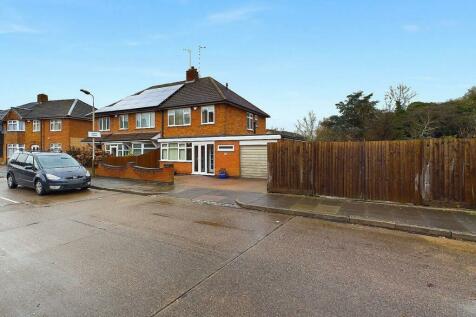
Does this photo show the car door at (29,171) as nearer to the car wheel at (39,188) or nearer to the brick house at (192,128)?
the car wheel at (39,188)

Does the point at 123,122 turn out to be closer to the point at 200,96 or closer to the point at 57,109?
the point at 200,96

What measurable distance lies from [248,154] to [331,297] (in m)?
14.4

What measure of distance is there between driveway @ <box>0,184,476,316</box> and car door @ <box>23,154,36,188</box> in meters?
5.70

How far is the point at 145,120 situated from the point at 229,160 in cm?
1107

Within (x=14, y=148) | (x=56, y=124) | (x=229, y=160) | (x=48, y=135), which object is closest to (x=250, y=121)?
(x=229, y=160)

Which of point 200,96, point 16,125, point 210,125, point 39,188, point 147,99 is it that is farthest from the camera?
point 16,125

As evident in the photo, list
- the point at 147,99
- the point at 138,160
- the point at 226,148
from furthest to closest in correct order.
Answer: the point at 147,99
the point at 138,160
the point at 226,148

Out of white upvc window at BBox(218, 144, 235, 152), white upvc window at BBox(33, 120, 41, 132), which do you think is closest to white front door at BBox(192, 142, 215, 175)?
white upvc window at BBox(218, 144, 235, 152)

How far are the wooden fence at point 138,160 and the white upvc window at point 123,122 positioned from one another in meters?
6.85

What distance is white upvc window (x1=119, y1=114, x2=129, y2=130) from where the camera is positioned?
26594 mm

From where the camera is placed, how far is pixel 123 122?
88.0 ft

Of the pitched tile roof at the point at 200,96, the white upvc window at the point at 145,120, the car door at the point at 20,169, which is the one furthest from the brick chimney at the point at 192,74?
the car door at the point at 20,169

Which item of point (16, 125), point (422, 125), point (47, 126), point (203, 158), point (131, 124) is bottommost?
point (203, 158)

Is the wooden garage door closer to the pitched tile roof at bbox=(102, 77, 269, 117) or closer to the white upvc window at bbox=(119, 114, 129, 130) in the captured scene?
the pitched tile roof at bbox=(102, 77, 269, 117)
